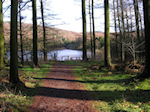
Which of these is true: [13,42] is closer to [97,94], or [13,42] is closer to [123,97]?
[97,94]

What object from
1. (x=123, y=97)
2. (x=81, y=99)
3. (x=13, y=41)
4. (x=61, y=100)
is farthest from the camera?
(x=13, y=41)

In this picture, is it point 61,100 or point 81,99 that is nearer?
point 61,100

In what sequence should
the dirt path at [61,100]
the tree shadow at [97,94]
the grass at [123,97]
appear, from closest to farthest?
the grass at [123,97] → the dirt path at [61,100] → the tree shadow at [97,94]

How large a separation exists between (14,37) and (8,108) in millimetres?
3462

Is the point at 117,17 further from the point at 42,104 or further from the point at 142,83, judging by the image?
the point at 42,104

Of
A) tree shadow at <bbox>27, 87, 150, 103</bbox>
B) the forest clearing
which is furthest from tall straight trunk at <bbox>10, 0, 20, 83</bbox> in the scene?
tree shadow at <bbox>27, 87, 150, 103</bbox>

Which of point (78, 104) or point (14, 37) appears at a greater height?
point (14, 37)

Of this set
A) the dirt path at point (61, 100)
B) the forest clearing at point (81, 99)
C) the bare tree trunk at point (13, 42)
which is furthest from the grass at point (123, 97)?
the bare tree trunk at point (13, 42)

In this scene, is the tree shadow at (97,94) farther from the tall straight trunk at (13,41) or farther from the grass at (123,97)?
the tall straight trunk at (13,41)

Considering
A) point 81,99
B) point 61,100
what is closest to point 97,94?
point 81,99

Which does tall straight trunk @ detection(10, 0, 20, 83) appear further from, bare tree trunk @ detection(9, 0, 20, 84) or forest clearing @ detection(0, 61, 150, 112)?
forest clearing @ detection(0, 61, 150, 112)

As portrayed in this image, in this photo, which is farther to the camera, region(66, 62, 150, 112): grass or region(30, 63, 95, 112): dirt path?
region(30, 63, 95, 112): dirt path

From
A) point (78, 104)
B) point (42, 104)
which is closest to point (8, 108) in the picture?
point (42, 104)

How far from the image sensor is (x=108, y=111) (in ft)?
14.0
